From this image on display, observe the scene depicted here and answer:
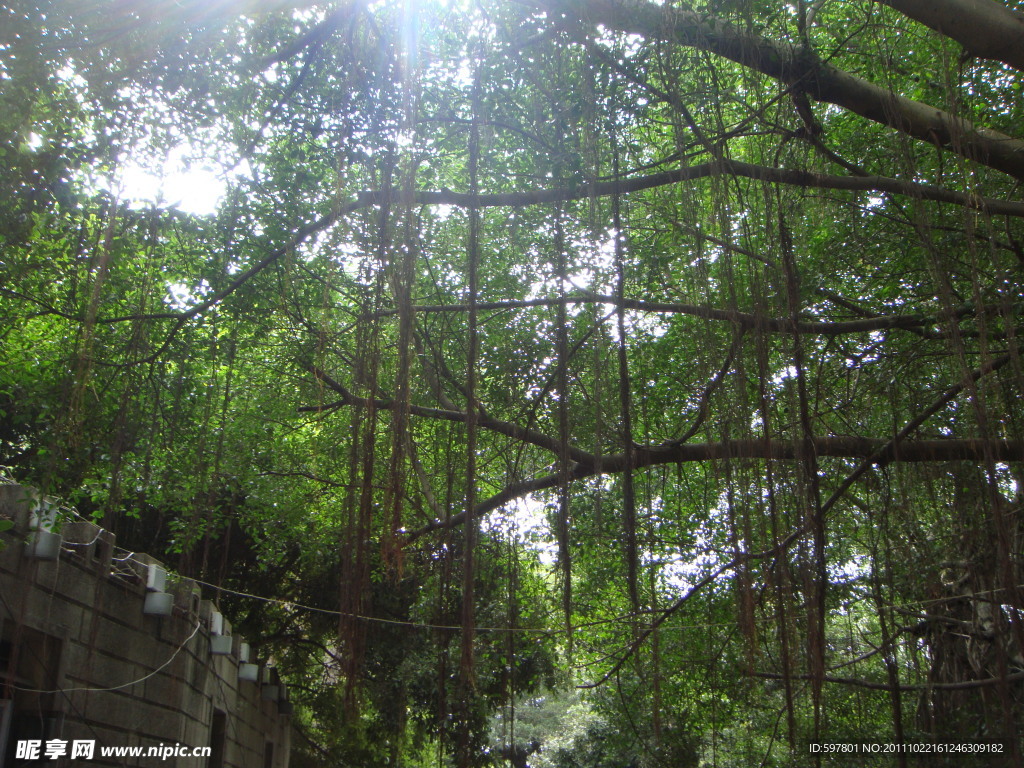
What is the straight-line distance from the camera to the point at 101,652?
4746mm

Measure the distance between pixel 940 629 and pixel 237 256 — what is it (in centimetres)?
637

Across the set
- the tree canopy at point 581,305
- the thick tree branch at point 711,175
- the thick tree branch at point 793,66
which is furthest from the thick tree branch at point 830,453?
the thick tree branch at point 793,66

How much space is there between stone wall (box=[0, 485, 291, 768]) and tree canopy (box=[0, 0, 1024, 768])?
63cm

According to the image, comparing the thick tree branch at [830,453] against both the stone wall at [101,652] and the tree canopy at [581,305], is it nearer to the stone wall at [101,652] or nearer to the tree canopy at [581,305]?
the tree canopy at [581,305]

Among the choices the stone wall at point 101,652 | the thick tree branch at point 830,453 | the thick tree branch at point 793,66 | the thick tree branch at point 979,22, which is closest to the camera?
the thick tree branch at point 979,22

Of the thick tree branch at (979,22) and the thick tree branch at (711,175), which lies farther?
the thick tree branch at (711,175)

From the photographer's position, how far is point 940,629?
6738 millimetres

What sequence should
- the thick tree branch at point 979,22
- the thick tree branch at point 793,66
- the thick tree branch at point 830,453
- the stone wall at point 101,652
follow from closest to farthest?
the thick tree branch at point 979,22
the thick tree branch at point 793,66
the stone wall at point 101,652
the thick tree branch at point 830,453

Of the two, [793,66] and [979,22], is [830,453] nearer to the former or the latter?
[793,66]

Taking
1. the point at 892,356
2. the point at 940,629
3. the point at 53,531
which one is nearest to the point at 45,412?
the point at 53,531

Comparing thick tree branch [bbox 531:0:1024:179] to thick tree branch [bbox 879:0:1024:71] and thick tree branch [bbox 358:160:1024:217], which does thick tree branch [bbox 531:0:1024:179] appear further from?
thick tree branch [bbox 879:0:1024:71]

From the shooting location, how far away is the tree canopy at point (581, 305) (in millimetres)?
3598

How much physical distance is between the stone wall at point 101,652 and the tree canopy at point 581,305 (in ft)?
2.07

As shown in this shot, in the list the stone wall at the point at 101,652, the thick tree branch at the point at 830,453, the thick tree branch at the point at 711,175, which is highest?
the thick tree branch at the point at 711,175
